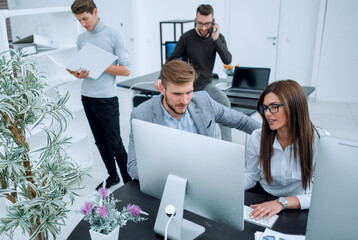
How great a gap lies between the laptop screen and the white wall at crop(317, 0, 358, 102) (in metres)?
2.47

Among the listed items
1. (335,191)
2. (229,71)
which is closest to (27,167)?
(335,191)

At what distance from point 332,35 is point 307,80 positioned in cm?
78

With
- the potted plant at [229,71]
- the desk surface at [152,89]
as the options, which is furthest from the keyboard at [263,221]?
the potted plant at [229,71]

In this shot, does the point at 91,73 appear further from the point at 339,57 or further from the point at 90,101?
the point at 339,57

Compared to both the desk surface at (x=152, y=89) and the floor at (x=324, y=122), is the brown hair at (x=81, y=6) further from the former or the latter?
the floor at (x=324, y=122)

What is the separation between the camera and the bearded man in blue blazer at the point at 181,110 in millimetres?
1579

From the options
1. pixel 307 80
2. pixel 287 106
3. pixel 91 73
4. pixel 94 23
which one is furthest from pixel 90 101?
pixel 307 80

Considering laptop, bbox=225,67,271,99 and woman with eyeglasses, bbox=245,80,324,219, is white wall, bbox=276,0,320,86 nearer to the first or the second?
laptop, bbox=225,67,271,99

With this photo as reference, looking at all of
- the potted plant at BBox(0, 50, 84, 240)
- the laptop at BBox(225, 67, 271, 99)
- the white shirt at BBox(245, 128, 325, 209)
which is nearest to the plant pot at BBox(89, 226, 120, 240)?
the potted plant at BBox(0, 50, 84, 240)

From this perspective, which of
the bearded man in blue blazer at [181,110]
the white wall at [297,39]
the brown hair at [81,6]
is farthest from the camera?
the white wall at [297,39]

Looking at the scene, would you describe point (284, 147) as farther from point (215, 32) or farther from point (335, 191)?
point (215, 32)

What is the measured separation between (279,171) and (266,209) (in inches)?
11.3

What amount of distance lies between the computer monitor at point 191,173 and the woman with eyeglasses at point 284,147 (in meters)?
0.30

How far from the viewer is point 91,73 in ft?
8.18
